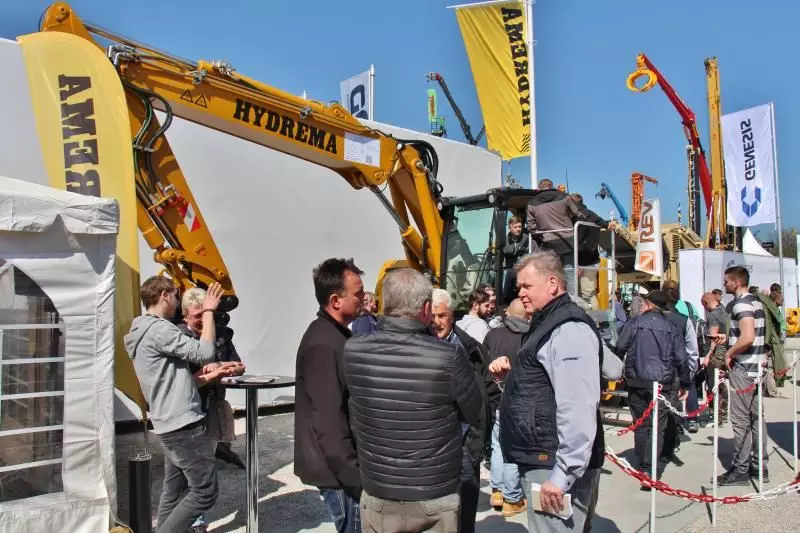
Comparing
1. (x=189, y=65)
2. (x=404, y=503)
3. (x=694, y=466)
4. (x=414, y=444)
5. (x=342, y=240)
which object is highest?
(x=189, y=65)

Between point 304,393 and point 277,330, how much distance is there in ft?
22.6

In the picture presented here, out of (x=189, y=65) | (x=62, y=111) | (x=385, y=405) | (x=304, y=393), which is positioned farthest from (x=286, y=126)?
(x=385, y=405)

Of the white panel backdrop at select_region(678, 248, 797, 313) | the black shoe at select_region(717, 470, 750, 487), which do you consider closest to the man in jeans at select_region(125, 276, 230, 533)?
the black shoe at select_region(717, 470, 750, 487)

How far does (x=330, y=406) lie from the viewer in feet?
9.82

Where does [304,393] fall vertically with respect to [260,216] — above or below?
below

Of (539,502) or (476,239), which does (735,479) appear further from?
(539,502)

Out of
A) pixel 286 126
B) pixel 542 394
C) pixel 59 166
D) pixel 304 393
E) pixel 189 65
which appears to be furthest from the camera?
pixel 286 126

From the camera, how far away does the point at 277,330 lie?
388 inches

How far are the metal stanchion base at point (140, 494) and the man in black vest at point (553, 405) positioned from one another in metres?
2.51

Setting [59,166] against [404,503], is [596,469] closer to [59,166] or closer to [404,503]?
[404,503]

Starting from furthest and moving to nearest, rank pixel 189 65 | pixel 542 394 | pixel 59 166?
pixel 189 65, pixel 59 166, pixel 542 394

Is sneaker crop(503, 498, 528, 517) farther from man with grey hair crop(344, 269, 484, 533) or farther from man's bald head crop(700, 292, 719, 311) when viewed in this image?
man's bald head crop(700, 292, 719, 311)

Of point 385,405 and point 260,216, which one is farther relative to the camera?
point 260,216

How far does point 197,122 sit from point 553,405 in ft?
15.7
